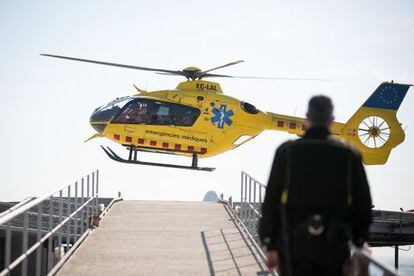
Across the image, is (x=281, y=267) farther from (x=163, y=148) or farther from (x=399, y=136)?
(x=399, y=136)

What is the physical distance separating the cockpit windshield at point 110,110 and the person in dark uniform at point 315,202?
14.5m

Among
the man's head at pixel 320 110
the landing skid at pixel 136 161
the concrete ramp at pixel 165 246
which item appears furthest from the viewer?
the landing skid at pixel 136 161

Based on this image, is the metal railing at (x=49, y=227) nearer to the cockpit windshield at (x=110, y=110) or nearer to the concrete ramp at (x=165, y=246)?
the concrete ramp at (x=165, y=246)

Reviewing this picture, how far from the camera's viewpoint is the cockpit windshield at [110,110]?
17938mm

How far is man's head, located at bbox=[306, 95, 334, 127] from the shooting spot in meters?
3.76

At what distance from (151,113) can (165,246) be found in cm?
848

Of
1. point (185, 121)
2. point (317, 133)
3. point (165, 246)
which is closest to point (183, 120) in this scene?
point (185, 121)

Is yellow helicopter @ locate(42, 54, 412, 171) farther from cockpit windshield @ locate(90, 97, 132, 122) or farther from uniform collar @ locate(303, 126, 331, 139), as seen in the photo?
uniform collar @ locate(303, 126, 331, 139)

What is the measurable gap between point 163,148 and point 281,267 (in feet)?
49.4

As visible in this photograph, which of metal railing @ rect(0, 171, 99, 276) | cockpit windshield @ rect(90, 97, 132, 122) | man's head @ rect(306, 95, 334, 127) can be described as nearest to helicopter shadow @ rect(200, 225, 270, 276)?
metal railing @ rect(0, 171, 99, 276)

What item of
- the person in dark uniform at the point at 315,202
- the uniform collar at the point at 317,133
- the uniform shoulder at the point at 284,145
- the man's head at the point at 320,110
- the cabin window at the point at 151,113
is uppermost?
the cabin window at the point at 151,113

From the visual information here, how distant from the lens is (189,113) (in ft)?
60.5

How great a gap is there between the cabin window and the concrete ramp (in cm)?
421

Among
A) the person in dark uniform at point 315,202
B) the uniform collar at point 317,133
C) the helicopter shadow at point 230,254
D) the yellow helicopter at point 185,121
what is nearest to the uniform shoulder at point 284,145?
the person in dark uniform at point 315,202
